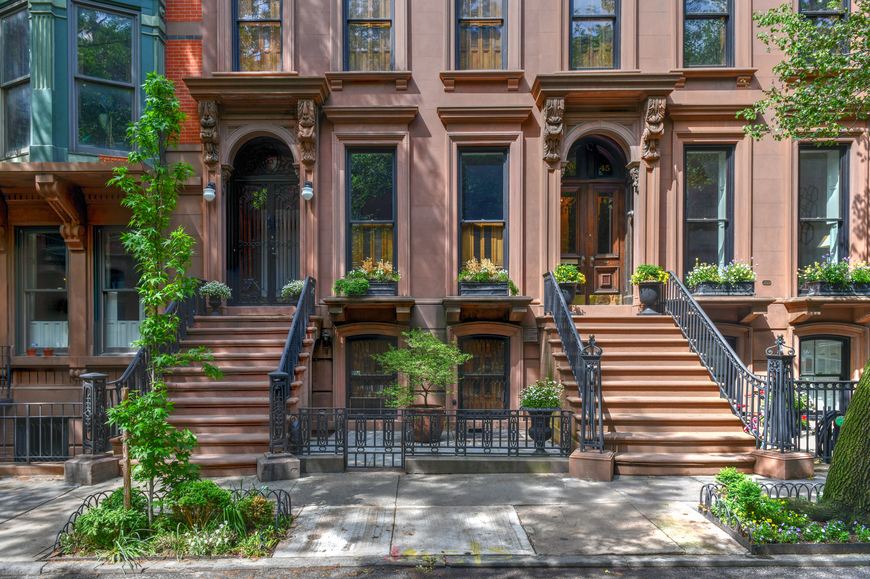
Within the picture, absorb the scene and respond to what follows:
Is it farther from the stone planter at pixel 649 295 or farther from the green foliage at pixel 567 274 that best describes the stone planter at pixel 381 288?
the stone planter at pixel 649 295

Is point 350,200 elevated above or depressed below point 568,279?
above

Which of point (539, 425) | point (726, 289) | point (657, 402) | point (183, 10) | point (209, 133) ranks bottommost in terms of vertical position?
point (539, 425)

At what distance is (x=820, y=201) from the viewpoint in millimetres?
12320

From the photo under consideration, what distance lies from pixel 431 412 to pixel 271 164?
23.0 ft

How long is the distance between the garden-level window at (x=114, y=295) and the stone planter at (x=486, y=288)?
7072 mm

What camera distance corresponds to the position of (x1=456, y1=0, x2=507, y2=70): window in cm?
1222

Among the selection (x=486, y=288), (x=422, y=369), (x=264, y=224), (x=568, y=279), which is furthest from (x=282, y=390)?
(x=568, y=279)

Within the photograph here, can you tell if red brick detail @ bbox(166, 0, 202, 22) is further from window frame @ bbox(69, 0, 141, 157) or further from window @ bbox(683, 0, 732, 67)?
window @ bbox(683, 0, 732, 67)

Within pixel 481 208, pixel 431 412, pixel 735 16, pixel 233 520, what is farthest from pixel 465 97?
pixel 233 520

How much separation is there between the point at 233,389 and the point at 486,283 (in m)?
5.24

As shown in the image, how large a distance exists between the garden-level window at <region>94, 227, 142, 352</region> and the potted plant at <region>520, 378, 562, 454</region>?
8.47m

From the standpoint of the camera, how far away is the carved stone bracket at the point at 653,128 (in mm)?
11538

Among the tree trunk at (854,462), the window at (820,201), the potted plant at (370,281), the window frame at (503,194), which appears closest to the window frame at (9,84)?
the potted plant at (370,281)

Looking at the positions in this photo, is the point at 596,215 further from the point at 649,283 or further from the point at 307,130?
the point at 307,130
